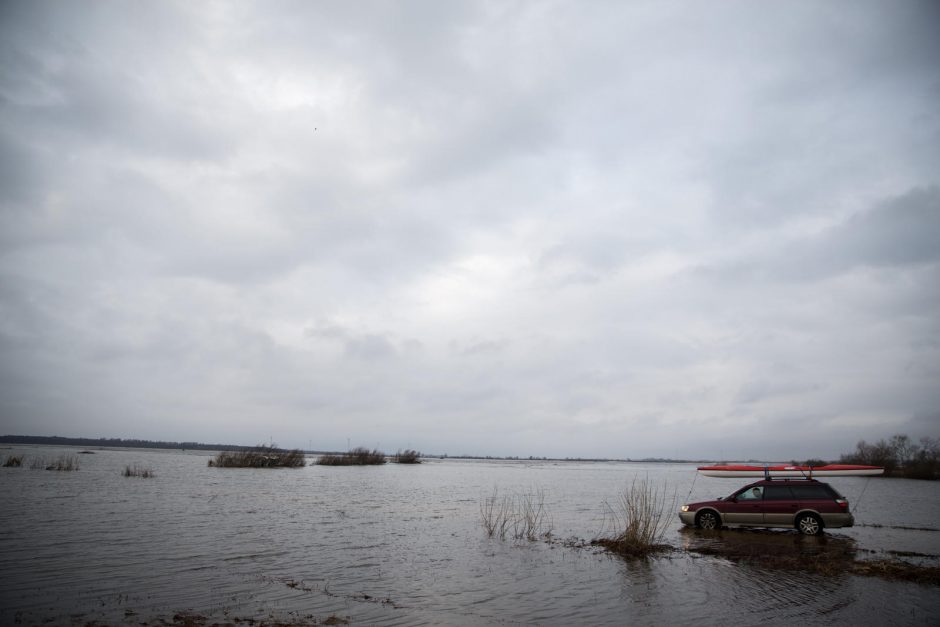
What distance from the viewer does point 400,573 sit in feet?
45.9

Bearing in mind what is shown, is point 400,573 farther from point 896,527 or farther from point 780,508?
point 896,527

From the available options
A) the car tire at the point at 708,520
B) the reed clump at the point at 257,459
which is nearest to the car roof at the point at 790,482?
the car tire at the point at 708,520

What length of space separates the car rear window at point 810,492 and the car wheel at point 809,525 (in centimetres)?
70

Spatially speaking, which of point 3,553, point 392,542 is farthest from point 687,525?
point 3,553

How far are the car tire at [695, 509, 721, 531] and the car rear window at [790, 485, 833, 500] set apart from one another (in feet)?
10.1

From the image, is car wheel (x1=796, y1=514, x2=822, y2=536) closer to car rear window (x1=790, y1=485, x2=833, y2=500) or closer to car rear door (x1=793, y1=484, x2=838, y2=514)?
car rear door (x1=793, y1=484, x2=838, y2=514)

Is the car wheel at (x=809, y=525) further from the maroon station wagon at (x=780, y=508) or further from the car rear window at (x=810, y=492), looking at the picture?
the car rear window at (x=810, y=492)

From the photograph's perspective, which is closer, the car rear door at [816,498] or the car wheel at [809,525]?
the car rear door at [816,498]

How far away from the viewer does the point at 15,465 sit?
48.8m

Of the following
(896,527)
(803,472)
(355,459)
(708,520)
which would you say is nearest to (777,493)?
(708,520)

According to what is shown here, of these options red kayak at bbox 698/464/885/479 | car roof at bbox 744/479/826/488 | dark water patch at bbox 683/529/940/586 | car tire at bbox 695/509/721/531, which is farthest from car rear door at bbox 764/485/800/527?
red kayak at bbox 698/464/885/479

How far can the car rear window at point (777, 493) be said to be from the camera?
19484 millimetres

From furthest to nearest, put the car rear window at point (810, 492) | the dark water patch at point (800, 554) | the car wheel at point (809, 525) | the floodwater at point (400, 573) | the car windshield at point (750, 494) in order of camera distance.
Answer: the car windshield at point (750, 494)
the car rear window at point (810, 492)
the car wheel at point (809, 525)
the dark water patch at point (800, 554)
the floodwater at point (400, 573)

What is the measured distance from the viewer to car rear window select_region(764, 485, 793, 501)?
1948 centimetres
